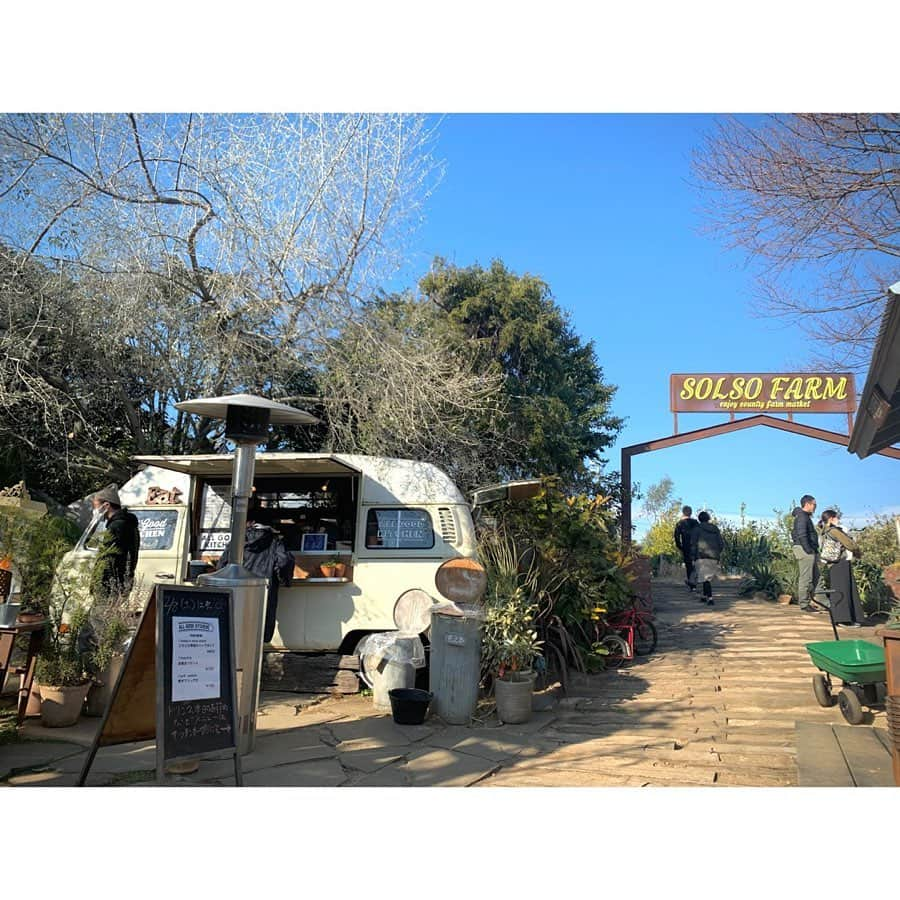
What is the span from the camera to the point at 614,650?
894cm

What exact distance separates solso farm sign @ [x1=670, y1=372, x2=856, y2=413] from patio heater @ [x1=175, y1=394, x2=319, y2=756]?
23.6ft

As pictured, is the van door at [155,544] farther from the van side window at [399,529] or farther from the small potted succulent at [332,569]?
the van side window at [399,529]

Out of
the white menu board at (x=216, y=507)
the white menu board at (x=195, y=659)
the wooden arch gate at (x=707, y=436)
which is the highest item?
the wooden arch gate at (x=707, y=436)

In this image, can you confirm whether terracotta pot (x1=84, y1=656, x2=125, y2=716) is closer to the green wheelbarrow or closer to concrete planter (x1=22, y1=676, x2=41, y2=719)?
concrete planter (x1=22, y1=676, x2=41, y2=719)

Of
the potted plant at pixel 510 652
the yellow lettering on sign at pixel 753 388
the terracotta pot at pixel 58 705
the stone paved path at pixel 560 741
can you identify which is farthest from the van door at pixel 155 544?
the yellow lettering on sign at pixel 753 388

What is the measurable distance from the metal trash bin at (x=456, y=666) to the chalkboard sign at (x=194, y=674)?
2.23 m

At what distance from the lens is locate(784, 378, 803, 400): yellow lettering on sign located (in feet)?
33.7

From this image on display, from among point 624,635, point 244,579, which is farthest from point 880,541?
point 244,579

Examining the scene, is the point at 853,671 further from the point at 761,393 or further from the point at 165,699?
the point at 761,393

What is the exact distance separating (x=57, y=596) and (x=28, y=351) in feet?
13.2

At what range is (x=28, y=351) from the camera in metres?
8.86

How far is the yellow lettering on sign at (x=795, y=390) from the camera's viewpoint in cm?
1028

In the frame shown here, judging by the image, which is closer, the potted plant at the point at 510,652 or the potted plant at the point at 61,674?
the potted plant at the point at 61,674

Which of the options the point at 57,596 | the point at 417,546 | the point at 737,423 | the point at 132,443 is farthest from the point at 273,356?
the point at 737,423
